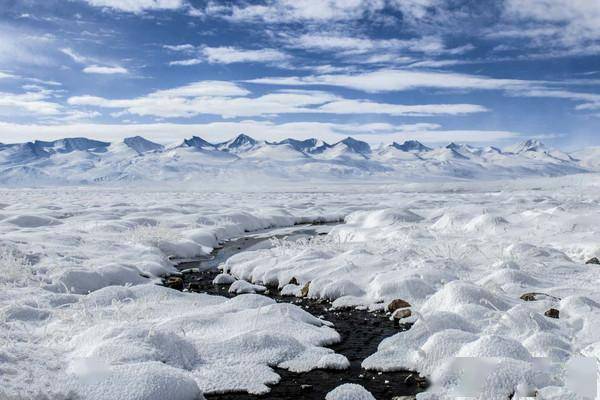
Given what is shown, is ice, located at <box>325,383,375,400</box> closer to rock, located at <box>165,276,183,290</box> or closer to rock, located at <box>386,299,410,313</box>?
rock, located at <box>386,299,410,313</box>

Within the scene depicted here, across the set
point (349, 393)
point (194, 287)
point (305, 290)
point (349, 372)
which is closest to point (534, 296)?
point (349, 372)

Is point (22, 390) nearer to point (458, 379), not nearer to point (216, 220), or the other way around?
point (458, 379)

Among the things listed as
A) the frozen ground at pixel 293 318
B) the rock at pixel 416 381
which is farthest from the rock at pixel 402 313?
the rock at pixel 416 381

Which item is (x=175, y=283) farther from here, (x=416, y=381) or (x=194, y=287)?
(x=416, y=381)

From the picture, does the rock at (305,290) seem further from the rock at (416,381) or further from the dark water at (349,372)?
the rock at (416,381)

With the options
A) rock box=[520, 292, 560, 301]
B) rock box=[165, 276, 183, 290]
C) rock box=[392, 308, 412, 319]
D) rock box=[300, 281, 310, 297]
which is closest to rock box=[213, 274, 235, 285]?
rock box=[165, 276, 183, 290]

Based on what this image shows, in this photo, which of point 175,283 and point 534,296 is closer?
point 534,296
